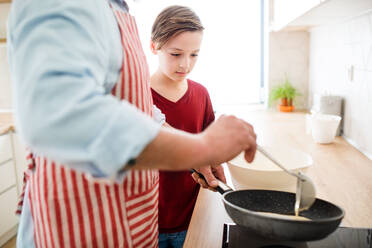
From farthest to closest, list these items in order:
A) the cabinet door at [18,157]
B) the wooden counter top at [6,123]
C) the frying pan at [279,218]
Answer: the cabinet door at [18,157]
the wooden counter top at [6,123]
the frying pan at [279,218]

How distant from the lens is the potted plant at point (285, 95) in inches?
101

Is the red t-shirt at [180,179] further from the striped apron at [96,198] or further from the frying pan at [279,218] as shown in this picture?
the striped apron at [96,198]

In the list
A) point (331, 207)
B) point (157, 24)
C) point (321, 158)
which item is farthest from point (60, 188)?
point (321, 158)

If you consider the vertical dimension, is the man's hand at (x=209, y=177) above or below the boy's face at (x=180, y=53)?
below

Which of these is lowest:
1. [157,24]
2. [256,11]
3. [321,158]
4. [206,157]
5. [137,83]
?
[321,158]

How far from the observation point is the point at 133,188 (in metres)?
0.64

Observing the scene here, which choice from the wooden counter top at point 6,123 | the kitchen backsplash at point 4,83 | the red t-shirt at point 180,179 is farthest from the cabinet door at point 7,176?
the red t-shirt at point 180,179

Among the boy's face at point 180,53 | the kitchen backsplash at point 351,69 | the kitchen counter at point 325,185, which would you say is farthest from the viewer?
the kitchen backsplash at point 351,69

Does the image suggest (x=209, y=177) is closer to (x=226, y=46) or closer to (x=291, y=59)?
(x=291, y=59)

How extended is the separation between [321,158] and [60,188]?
1164mm

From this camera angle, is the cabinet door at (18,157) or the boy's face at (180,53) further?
the cabinet door at (18,157)

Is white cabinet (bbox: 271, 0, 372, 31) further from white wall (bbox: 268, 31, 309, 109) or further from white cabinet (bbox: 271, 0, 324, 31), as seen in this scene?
white wall (bbox: 268, 31, 309, 109)

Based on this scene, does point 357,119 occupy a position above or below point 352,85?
below

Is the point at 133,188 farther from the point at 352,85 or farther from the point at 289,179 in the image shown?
the point at 352,85
